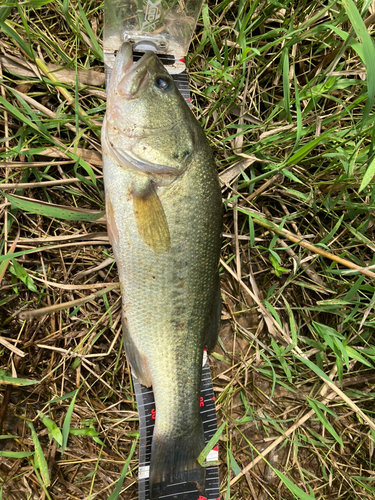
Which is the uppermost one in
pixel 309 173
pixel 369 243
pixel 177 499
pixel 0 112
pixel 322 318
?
pixel 0 112

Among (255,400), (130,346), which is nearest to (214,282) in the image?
(130,346)

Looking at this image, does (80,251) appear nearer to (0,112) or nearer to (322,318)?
(0,112)

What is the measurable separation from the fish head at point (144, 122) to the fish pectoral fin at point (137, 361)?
33.9 inches

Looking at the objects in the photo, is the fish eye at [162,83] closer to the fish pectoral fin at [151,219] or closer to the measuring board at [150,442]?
the fish pectoral fin at [151,219]

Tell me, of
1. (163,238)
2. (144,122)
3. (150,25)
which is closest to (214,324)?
(163,238)

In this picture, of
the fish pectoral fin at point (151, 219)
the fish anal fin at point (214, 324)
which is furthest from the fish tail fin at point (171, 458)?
the fish pectoral fin at point (151, 219)

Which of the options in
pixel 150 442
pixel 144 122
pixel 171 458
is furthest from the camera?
pixel 150 442

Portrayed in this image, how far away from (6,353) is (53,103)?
5.14 ft

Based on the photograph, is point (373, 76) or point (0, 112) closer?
point (373, 76)

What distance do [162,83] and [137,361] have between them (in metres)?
1.48

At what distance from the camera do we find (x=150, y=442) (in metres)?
1.89

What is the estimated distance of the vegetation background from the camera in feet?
6.22

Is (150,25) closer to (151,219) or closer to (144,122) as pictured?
(144,122)

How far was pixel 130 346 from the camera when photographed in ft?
5.76
